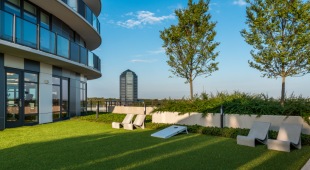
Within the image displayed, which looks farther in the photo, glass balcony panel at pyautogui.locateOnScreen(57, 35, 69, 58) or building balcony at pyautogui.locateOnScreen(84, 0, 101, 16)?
building balcony at pyautogui.locateOnScreen(84, 0, 101, 16)

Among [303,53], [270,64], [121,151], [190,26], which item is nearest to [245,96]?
[270,64]

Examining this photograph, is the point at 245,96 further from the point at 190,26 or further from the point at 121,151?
the point at 121,151

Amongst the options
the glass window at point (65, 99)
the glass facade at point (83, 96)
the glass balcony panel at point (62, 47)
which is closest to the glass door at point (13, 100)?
the glass balcony panel at point (62, 47)

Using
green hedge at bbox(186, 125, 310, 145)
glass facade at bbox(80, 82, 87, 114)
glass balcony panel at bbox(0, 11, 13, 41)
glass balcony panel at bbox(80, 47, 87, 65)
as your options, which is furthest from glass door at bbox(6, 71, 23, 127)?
green hedge at bbox(186, 125, 310, 145)

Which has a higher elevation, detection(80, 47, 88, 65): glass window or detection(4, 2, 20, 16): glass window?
detection(4, 2, 20, 16): glass window

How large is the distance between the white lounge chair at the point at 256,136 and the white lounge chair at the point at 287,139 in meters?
0.52

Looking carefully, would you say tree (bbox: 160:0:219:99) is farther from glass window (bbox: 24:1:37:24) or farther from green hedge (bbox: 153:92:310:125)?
glass window (bbox: 24:1:37:24)

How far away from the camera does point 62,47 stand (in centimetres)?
1655

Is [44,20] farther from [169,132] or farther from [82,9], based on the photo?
[169,132]

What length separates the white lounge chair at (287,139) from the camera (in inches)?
319

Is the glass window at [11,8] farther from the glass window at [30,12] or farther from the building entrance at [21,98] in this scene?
the building entrance at [21,98]

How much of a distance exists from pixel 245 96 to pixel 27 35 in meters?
11.5

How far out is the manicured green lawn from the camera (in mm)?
6594

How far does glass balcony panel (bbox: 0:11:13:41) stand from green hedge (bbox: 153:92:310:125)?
8317 millimetres
